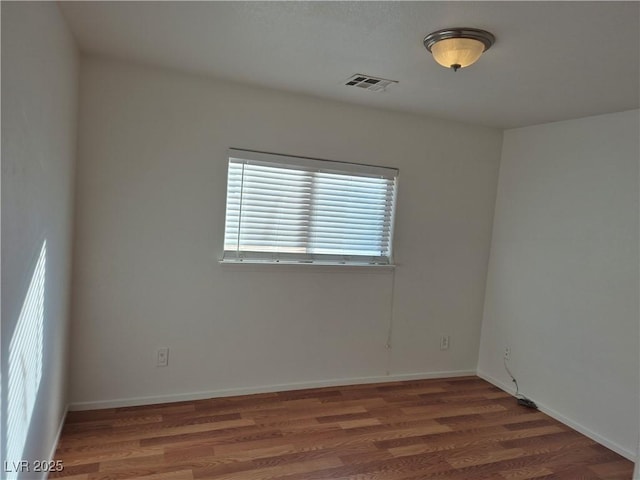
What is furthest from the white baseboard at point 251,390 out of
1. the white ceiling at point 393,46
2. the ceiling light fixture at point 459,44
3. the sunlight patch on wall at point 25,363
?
the ceiling light fixture at point 459,44

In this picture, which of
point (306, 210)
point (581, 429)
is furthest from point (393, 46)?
point (581, 429)

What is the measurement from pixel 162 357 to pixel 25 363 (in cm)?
135

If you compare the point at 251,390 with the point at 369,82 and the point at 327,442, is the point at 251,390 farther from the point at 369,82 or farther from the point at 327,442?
the point at 369,82

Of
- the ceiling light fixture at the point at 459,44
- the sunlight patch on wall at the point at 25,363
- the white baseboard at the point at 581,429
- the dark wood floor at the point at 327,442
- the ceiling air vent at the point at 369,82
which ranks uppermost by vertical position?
the ceiling air vent at the point at 369,82

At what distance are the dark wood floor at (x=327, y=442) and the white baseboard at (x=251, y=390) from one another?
49 millimetres

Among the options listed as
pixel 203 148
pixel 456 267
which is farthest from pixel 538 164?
pixel 203 148

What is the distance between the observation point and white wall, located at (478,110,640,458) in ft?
9.34

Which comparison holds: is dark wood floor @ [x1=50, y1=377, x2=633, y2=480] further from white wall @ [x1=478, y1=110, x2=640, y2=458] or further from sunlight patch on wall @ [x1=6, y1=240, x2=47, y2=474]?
sunlight patch on wall @ [x1=6, y1=240, x2=47, y2=474]

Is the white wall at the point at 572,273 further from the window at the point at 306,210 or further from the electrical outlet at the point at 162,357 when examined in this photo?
the electrical outlet at the point at 162,357

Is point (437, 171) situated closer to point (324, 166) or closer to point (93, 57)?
point (324, 166)

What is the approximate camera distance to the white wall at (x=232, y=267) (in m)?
2.77

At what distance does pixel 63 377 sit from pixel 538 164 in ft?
12.2

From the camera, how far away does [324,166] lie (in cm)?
326

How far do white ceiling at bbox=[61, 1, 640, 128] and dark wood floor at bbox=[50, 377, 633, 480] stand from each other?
2253 mm
